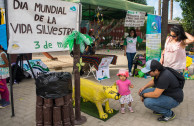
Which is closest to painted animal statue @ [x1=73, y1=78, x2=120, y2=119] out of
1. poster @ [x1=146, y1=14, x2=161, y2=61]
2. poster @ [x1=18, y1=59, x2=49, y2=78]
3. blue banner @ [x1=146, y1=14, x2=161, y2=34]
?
poster @ [x1=18, y1=59, x2=49, y2=78]

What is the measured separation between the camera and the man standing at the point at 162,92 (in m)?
2.97

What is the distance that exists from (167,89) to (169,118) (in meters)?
0.59

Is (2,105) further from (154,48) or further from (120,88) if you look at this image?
(154,48)

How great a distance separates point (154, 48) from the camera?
655 cm

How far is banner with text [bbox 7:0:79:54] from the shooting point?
3.06m

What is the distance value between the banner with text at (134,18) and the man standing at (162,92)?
13.0 feet

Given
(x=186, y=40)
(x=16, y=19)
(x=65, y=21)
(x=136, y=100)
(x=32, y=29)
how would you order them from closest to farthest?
(x=16, y=19), (x=32, y=29), (x=186, y=40), (x=65, y=21), (x=136, y=100)

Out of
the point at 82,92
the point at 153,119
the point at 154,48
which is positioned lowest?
the point at 153,119

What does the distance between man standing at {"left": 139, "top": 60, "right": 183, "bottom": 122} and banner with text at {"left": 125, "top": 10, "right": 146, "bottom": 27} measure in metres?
3.95

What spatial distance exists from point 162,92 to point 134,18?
4.38 meters

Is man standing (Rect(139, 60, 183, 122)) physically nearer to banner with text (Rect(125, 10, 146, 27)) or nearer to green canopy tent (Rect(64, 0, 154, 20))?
green canopy tent (Rect(64, 0, 154, 20))

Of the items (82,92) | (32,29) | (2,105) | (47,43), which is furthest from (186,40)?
(2,105)

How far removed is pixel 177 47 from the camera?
361 cm

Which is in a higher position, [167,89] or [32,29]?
[32,29]
